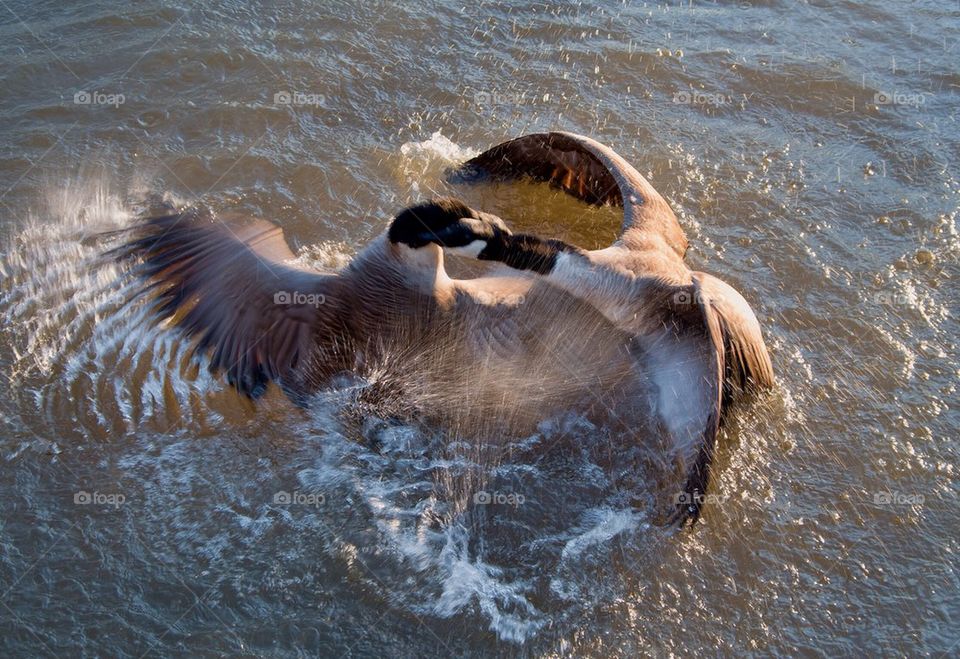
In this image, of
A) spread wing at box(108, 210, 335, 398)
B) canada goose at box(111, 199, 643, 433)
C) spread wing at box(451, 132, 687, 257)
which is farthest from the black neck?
spread wing at box(108, 210, 335, 398)

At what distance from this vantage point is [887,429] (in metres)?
5.20

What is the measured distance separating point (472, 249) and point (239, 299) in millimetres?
1355

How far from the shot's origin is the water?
4.25 m

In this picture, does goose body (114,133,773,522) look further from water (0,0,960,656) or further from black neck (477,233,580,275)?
water (0,0,960,656)

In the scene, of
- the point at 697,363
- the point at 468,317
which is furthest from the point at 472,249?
the point at 697,363

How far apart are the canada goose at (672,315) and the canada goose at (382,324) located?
7.6 inches

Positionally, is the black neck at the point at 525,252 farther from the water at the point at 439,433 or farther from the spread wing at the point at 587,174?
the water at the point at 439,433

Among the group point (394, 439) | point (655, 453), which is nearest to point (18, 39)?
point (394, 439)

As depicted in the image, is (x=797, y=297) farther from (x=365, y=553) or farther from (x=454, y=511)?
(x=365, y=553)

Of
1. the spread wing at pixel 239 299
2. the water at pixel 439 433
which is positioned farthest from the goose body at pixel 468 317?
the water at pixel 439 433

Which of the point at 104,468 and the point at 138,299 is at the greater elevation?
the point at 138,299

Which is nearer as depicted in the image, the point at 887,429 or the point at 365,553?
the point at 365,553

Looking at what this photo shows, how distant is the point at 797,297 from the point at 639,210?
140 centimetres

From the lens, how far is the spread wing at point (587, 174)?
5.46 meters
